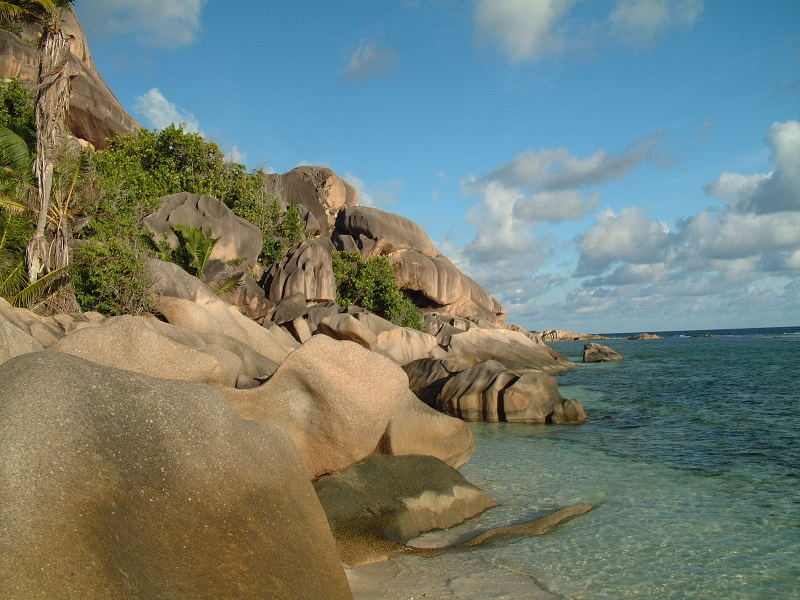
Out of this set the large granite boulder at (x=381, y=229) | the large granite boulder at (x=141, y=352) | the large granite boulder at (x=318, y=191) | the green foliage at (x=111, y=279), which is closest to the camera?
the large granite boulder at (x=141, y=352)

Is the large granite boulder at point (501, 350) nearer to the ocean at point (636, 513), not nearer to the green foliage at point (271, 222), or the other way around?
the green foliage at point (271, 222)

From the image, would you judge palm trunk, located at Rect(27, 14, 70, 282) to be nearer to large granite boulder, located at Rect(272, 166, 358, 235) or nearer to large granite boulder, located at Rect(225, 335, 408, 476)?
large granite boulder, located at Rect(225, 335, 408, 476)

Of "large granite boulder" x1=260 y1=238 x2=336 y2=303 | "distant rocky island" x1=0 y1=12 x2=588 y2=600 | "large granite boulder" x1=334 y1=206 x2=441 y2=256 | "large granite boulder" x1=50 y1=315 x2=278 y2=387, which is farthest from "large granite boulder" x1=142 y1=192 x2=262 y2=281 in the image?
"large granite boulder" x1=50 y1=315 x2=278 y2=387

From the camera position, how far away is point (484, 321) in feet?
149

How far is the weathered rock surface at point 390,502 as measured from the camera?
6.71 meters

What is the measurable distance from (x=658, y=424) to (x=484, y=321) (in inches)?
1156

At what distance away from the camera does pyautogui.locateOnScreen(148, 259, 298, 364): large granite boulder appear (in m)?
17.1

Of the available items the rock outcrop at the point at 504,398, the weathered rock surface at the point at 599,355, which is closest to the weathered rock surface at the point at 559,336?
the weathered rock surface at the point at 599,355

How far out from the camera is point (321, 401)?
759 cm

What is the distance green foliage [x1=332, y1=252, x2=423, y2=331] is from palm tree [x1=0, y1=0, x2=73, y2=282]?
60.8 feet

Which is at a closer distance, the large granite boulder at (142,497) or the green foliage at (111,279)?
the large granite boulder at (142,497)

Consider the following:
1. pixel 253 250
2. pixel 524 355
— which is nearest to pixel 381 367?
pixel 253 250

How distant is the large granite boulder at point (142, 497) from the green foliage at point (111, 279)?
13668 millimetres

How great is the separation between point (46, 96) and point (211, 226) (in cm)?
989
